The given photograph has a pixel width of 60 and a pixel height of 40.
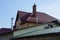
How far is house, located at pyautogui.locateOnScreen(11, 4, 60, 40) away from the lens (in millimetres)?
21703

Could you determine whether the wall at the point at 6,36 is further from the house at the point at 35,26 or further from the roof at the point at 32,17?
the roof at the point at 32,17

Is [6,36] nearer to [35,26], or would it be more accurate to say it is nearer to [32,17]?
[35,26]

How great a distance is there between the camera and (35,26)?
2812 centimetres

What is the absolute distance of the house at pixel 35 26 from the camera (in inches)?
854

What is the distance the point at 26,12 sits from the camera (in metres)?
39.2

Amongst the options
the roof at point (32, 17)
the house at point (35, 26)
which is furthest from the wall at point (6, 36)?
the roof at point (32, 17)

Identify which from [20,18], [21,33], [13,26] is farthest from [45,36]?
[13,26]

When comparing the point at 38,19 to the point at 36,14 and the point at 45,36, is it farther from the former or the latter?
the point at 45,36

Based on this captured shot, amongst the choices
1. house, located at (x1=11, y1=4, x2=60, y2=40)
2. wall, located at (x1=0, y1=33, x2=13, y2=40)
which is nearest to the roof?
house, located at (x1=11, y1=4, x2=60, y2=40)

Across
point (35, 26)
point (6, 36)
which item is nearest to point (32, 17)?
point (35, 26)

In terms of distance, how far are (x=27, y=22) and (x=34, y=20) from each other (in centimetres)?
130

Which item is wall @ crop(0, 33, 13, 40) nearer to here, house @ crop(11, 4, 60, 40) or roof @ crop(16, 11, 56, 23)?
house @ crop(11, 4, 60, 40)

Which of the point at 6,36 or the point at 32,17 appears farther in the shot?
the point at 32,17

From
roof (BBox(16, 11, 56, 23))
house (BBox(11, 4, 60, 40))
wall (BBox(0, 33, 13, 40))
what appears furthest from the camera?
roof (BBox(16, 11, 56, 23))
